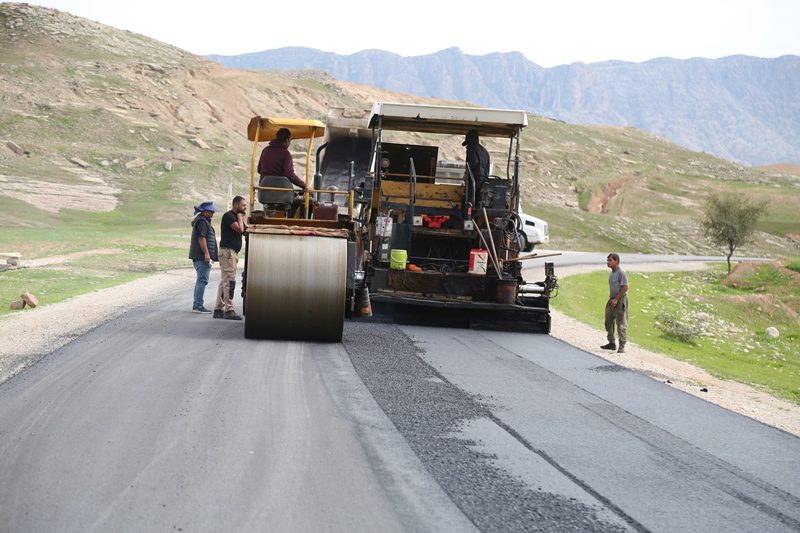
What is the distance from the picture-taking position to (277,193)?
1262 centimetres

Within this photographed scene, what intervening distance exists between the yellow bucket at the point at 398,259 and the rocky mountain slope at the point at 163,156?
15.4 m

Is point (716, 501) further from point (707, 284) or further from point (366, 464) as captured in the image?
point (707, 284)

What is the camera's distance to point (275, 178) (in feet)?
41.0

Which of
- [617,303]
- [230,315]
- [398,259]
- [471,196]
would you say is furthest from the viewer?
[471,196]

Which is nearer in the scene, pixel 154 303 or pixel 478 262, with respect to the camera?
pixel 478 262

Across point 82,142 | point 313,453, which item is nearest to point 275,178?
point 313,453

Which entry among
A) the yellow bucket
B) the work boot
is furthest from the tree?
the work boot

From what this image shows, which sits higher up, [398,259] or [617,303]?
[398,259]

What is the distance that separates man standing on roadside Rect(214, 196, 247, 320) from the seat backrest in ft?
2.81

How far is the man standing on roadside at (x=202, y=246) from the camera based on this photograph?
553 inches

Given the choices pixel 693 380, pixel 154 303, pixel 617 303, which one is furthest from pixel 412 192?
pixel 693 380

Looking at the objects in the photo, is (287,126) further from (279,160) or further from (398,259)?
(398,259)

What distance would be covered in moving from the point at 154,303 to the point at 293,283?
16.9 feet

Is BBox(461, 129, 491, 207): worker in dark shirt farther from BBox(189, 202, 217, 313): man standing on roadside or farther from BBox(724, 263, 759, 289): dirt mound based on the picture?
BBox(724, 263, 759, 289): dirt mound
